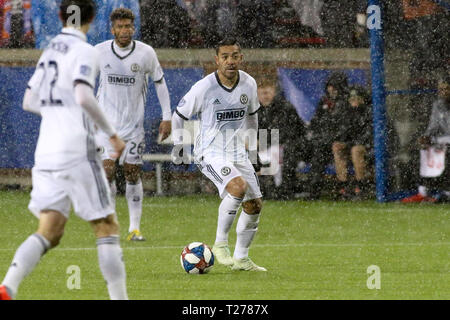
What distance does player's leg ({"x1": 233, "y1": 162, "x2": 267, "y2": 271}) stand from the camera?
962cm

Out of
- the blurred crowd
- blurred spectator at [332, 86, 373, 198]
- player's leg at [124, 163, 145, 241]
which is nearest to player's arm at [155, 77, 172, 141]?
player's leg at [124, 163, 145, 241]

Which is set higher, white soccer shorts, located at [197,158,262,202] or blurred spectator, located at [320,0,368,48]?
blurred spectator, located at [320,0,368,48]

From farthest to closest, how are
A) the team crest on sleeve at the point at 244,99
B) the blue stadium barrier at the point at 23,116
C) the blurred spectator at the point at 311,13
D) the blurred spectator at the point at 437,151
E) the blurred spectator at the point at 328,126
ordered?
the blurred spectator at the point at 311,13, the blue stadium barrier at the point at 23,116, the blurred spectator at the point at 328,126, the blurred spectator at the point at 437,151, the team crest on sleeve at the point at 244,99

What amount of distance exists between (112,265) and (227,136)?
3.40 meters

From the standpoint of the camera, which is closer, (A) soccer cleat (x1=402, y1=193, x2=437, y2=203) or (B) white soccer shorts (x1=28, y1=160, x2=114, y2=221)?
(B) white soccer shorts (x1=28, y1=160, x2=114, y2=221)

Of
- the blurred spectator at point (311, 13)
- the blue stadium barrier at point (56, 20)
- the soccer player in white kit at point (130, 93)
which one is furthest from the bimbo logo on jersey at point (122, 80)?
the blurred spectator at point (311, 13)

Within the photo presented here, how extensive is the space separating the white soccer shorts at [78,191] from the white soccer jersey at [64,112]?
5cm

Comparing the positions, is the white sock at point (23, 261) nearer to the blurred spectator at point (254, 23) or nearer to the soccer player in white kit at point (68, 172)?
the soccer player in white kit at point (68, 172)

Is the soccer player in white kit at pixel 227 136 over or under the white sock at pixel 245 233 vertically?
over

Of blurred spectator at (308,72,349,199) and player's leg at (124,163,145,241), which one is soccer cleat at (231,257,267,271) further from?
blurred spectator at (308,72,349,199)

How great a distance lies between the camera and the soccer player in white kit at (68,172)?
21.9ft

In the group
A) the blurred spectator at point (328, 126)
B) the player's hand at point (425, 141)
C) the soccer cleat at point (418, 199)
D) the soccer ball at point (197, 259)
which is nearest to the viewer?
the soccer ball at point (197, 259)

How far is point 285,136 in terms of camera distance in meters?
16.7
